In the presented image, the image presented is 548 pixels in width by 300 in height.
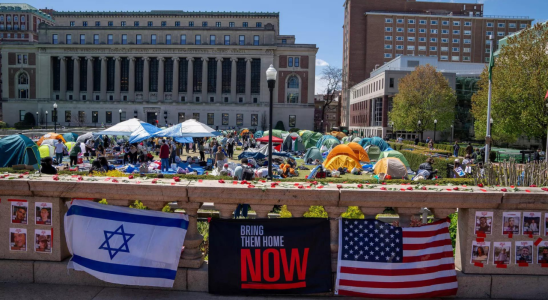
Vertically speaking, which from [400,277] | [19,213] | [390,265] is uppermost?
[19,213]

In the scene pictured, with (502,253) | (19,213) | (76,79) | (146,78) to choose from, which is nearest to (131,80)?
(146,78)

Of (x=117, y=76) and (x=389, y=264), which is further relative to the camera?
(x=117, y=76)

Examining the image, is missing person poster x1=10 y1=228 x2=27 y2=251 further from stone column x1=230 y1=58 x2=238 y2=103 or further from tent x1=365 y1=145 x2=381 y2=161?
stone column x1=230 y1=58 x2=238 y2=103

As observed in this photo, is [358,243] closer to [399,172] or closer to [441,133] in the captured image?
[399,172]

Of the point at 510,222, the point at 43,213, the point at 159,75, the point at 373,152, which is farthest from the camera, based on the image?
the point at 159,75

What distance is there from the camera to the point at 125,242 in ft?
18.0

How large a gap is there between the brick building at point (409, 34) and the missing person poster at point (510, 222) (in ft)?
331

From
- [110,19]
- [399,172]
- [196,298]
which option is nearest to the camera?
[196,298]

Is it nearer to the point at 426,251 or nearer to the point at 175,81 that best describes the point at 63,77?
the point at 175,81

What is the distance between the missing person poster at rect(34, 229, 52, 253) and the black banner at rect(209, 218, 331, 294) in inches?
86.2

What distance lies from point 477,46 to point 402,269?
116m

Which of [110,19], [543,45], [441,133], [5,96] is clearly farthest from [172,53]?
[543,45]

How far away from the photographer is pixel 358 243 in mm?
5398

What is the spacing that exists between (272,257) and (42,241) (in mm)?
3082
